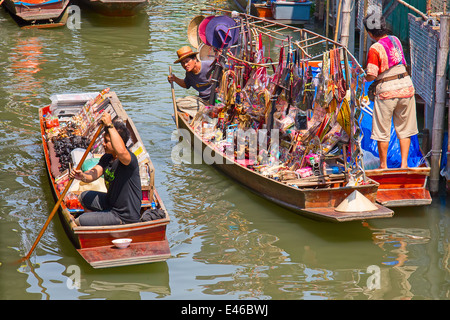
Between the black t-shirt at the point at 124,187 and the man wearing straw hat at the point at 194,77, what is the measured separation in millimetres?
3410

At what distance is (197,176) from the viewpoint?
31.1ft

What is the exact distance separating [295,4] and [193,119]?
9.73 metres

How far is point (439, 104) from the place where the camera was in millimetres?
8281

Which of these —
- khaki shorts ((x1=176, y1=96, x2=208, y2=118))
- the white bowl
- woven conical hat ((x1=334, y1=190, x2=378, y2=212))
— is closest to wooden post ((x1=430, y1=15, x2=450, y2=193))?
woven conical hat ((x1=334, y1=190, x2=378, y2=212))

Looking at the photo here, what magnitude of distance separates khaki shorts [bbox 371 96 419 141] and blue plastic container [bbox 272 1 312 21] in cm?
1105

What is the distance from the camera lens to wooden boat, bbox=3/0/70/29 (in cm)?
1739

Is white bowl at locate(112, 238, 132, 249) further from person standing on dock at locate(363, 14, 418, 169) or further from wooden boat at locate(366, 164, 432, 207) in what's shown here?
person standing on dock at locate(363, 14, 418, 169)

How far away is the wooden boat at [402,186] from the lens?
776cm

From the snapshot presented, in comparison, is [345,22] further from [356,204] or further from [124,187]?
[124,187]

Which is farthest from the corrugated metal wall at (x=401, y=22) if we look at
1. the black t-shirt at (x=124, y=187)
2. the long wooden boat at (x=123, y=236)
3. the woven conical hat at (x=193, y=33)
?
the black t-shirt at (x=124, y=187)

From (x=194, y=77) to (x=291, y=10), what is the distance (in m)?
9.24
